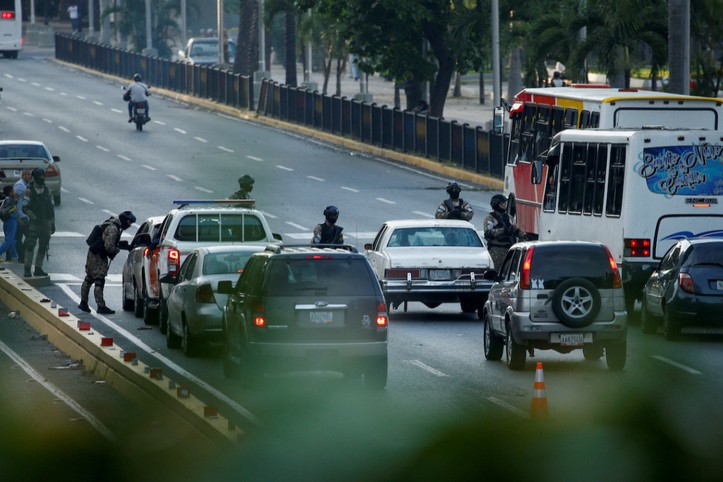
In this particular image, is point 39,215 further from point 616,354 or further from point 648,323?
point 616,354

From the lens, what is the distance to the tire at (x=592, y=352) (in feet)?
67.7

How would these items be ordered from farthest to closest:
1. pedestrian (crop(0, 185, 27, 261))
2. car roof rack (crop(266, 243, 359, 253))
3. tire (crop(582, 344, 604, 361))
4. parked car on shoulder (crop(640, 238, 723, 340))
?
1. pedestrian (crop(0, 185, 27, 261))
2. parked car on shoulder (crop(640, 238, 723, 340))
3. tire (crop(582, 344, 604, 361))
4. car roof rack (crop(266, 243, 359, 253))

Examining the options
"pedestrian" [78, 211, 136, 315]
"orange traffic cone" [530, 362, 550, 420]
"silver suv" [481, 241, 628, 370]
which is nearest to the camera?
"orange traffic cone" [530, 362, 550, 420]

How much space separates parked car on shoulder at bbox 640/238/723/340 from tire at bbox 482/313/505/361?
2.87 meters

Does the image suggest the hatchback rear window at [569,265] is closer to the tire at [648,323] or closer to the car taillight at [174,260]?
the tire at [648,323]

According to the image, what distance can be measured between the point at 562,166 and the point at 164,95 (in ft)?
169

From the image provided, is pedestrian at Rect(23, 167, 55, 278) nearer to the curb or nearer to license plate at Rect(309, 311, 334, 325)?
the curb

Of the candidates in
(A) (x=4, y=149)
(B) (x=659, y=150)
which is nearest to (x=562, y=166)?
(B) (x=659, y=150)

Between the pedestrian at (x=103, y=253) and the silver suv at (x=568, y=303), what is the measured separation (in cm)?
771

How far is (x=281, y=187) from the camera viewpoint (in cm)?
4828

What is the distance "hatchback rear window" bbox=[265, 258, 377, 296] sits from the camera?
18.3 m

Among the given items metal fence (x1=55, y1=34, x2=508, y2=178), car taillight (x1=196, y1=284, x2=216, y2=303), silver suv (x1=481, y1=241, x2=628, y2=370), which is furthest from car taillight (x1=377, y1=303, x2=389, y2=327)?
metal fence (x1=55, y1=34, x2=508, y2=178)

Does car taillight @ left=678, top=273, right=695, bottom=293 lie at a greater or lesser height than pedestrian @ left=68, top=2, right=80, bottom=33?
greater

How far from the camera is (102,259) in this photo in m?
27.0
